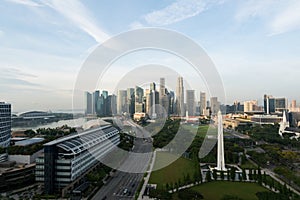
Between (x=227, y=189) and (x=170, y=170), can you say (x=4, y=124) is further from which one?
(x=227, y=189)

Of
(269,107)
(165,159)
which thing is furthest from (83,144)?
(269,107)

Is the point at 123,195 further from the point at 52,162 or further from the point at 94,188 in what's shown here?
the point at 52,162

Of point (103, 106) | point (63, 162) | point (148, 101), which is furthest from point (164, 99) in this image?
point (63, 162)

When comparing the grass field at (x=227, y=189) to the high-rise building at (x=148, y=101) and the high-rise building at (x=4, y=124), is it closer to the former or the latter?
the high-rise building at (x=4, y=124)

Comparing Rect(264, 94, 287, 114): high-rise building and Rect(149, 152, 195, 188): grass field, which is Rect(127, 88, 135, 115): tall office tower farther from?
Rect(264, 94, 287, 114): high-rise building

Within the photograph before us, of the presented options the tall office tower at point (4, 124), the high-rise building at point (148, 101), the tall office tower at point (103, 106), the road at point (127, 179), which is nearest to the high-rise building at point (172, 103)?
the high-rise building at point (148, 101)
